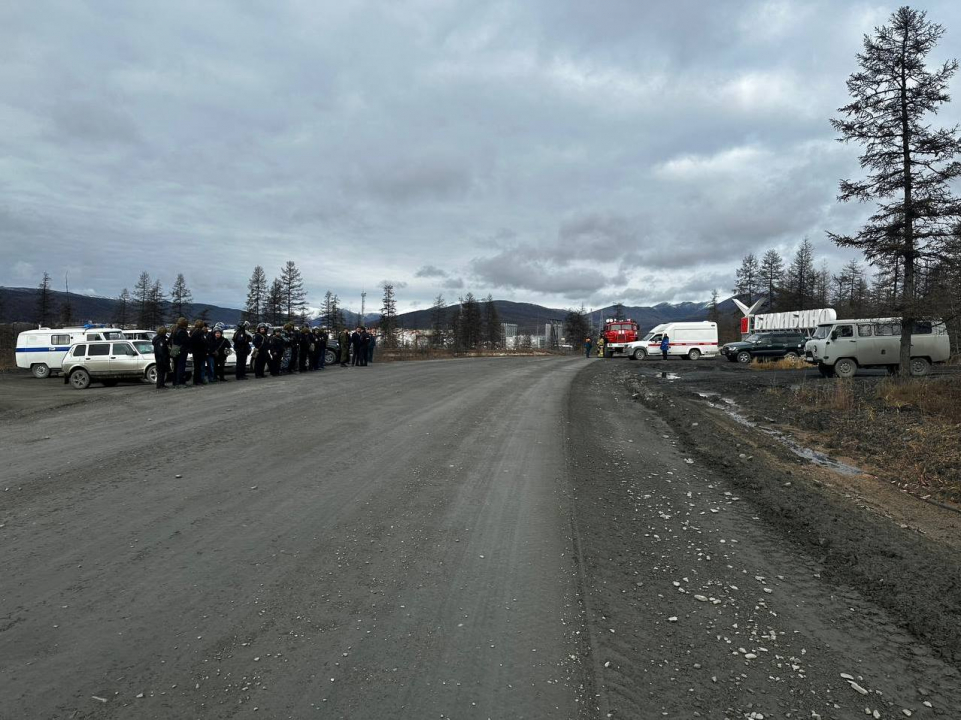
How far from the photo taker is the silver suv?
17234 mm

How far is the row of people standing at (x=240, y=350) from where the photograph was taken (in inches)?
620

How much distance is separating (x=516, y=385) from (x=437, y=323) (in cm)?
5544

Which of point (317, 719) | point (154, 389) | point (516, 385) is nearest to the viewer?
point (317, 719)

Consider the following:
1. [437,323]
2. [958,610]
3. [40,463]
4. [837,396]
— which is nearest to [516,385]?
[837,396]

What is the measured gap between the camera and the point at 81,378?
17.3 m

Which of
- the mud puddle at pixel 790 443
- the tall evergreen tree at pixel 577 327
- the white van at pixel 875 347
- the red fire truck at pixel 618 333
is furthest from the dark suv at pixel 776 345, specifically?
the tall evergreen tree at pixel 577 327

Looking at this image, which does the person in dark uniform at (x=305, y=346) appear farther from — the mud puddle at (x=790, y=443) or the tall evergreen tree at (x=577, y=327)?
the tall evergreen tree at (x=577, y=327)

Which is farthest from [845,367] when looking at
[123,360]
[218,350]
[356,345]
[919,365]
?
[123,360]

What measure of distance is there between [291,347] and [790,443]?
17.4m

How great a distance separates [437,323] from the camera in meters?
71.6

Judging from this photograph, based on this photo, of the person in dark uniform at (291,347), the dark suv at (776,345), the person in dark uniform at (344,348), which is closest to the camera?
the person in dark uniform at (291,347)

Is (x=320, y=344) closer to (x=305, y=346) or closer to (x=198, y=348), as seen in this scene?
(x=305, y=346)

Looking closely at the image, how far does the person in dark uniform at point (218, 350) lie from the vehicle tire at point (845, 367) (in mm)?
21422

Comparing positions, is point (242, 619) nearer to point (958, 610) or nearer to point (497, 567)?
point (497, 567)
